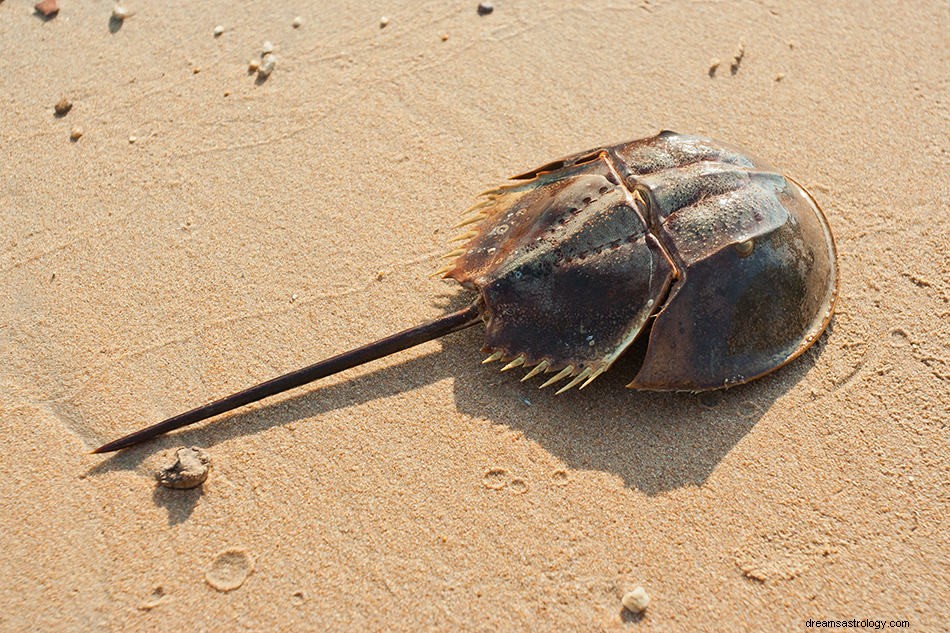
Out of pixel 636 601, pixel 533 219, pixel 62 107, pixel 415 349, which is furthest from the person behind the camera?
pixel 62 107

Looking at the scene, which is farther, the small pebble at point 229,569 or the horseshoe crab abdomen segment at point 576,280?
the horseshoe crab abdomen segment at point 576,280

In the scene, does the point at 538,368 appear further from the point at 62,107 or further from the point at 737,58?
the point at 62,107

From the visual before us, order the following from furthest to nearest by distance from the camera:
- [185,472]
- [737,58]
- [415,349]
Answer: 1. [737,58]
2. [415,349]
3. [185,472]

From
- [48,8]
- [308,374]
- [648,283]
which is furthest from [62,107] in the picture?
[648,283]

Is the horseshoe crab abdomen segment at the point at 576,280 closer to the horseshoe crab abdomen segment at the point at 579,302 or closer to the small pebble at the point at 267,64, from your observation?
the horseshoe crab abdomen segment at the point at 579,302

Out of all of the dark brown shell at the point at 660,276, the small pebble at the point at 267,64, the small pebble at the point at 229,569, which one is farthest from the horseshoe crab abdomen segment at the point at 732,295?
the small pebble at the point at 267,64

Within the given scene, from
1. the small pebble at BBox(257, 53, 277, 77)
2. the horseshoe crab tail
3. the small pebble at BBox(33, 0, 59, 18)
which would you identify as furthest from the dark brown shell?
the small pebble at BBox(33, 0, 59, 18)

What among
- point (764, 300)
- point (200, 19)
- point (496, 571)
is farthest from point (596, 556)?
point (200, 19)

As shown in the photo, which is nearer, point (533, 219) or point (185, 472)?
point (185, 472)
